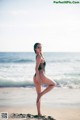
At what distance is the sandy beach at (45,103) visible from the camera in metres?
4.45

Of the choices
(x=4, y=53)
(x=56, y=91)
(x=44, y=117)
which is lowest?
(x=44, y=117)

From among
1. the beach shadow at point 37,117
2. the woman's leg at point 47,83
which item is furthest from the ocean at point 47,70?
the beach shadow at point 37,117

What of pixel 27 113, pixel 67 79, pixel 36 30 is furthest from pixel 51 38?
pixel 27 113

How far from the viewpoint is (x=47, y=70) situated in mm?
4449

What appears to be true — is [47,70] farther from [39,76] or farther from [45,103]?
[45,103]

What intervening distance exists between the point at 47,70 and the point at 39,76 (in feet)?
0.36

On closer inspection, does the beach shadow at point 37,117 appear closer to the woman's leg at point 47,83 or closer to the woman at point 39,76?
the woman at point 39,76

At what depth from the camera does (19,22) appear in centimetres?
450

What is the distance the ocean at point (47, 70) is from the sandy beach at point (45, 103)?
78mm

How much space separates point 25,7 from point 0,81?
0.85 meters

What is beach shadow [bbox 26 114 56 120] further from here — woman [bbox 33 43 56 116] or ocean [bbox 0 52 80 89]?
ocean [bbox 0 52 80 89]

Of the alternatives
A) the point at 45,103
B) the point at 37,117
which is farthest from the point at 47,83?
the point at 37,117

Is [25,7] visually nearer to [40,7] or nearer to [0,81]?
[40,7]

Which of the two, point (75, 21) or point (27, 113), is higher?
point (75, 21)
